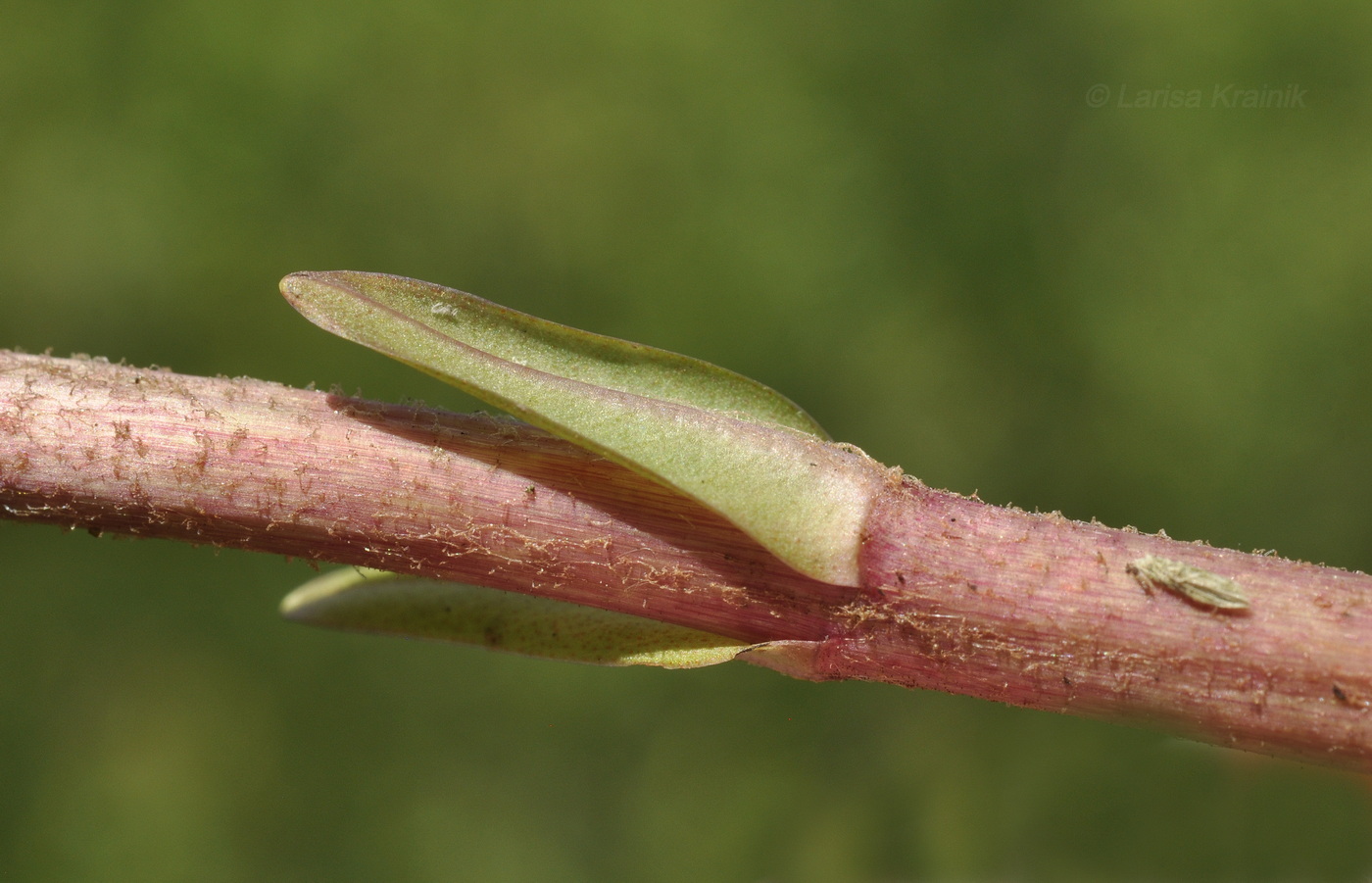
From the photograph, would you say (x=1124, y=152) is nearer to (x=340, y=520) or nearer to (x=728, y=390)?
(x=728, y=390)

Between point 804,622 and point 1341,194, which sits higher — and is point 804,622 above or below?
below

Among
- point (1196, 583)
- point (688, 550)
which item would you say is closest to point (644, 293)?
point (688, 550)

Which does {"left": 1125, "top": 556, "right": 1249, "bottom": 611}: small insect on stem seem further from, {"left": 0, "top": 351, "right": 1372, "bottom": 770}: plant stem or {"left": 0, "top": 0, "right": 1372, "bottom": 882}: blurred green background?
{"left": 0, "top": 0, "right": 1372, "bottom": 882}: blurred green background

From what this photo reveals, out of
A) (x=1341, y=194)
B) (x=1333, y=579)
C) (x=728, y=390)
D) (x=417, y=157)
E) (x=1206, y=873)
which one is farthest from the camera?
(x=417, y=157)

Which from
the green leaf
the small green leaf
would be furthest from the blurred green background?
the green leaf

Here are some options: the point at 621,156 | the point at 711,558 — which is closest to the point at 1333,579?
the point at 711,558

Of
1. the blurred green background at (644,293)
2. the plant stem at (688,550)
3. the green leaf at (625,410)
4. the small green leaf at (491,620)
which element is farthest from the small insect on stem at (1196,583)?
the blurred green background at (644,293)

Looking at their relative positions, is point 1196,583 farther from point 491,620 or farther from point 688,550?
point 491,620
